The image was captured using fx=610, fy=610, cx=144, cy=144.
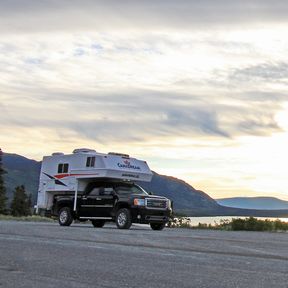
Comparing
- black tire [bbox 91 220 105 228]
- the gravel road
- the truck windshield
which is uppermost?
the truck windshield

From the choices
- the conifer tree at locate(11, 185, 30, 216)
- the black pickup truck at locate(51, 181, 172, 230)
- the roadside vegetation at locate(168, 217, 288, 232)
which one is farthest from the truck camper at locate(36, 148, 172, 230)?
the conifer tree at locate(11, 185, 30, 216)

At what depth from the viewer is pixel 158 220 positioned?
25000 mm

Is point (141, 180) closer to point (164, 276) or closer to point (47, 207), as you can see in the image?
point (47, 207)

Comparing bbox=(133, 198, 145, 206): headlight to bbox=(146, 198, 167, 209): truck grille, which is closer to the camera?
bbox=(133, 198, 145, 206): headlight

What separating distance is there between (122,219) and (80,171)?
3.22 meters

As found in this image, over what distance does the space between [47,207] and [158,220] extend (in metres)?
6.14

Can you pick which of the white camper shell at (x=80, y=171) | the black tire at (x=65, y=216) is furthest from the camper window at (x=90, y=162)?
the black tire at (x=65, y=216)

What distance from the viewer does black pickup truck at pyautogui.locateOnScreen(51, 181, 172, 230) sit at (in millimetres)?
24500

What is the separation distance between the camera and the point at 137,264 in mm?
11062

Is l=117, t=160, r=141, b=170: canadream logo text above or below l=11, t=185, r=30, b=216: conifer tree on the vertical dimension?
below

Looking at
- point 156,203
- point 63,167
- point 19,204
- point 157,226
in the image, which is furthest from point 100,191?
point 19,204

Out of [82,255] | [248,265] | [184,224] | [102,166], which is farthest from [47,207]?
[248,265]

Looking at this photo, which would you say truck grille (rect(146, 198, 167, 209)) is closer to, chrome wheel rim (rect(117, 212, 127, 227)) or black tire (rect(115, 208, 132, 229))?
black tire (rect(115, 208, 132, 229))

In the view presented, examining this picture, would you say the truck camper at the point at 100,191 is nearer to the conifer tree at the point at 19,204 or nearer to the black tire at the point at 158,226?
the black tire at the point at 158,226
